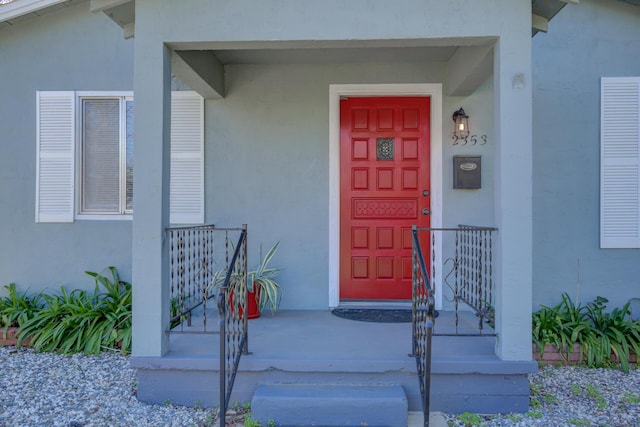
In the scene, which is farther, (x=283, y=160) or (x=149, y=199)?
(x=283, y=160)

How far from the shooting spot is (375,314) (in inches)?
163

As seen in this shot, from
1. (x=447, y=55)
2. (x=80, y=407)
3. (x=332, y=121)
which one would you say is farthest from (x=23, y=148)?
(x=447, y=55)

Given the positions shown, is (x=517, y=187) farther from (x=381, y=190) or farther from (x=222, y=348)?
(x=222, y=348)

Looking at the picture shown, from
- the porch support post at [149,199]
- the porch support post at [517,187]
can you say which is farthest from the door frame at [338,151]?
the porch support post at [149,199]

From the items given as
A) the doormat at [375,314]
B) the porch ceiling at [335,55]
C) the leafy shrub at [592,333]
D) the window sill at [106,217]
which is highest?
the porch ceiling at [335,55]

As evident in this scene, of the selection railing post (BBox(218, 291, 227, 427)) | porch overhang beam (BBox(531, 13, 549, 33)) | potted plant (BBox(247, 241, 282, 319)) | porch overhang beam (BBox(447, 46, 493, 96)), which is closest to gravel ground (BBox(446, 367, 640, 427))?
railing post (BBox(218, 291, 227, 427))

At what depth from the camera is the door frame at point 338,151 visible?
437cm

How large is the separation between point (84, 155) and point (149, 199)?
212 cm

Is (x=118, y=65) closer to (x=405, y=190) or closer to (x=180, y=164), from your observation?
(x=180, y=164)

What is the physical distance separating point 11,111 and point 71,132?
69 cm

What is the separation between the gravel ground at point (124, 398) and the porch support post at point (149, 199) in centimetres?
43

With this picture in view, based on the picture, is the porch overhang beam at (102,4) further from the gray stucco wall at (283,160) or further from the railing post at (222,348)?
the railing post at (222,348)

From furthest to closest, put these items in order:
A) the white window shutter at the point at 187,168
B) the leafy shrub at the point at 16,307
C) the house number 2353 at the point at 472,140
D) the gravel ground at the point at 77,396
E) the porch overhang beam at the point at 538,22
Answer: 1. the white window shutter at the point at 187,168
2. the house number 2353 at the point at 472,140
3. the leafy shrub at the point at 16,307
4. the porch overhang beam at the point at 538,22
5. the gravel ground at the point at 77,396

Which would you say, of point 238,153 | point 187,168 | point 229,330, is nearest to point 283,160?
point 238,153
